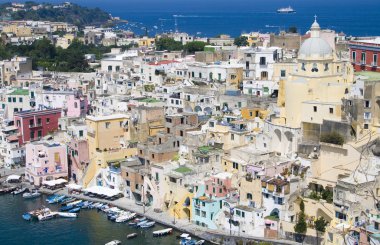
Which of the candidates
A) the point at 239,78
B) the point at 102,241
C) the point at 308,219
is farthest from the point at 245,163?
the point at 239,78

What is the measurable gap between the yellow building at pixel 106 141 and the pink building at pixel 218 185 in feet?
23.1

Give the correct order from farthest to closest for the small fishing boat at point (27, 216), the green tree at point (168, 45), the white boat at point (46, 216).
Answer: the green tree at point (168, 45)
the small fishing boat at point (27, 216)
the white boat at point (46, 216)

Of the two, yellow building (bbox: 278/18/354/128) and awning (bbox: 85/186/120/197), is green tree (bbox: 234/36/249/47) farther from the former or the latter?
awning (bbox: 85/186/120/197)

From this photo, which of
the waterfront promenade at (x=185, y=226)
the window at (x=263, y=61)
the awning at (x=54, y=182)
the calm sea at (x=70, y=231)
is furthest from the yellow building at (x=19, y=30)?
the calm sea at (x=70, y=231)

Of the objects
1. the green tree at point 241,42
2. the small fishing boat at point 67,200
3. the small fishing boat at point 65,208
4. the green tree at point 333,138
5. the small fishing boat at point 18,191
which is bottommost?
the small fishing boat at point 65,208

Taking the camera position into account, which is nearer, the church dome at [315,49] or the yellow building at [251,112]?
the church dome at [315,49]

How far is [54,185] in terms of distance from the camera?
3606 centimetres

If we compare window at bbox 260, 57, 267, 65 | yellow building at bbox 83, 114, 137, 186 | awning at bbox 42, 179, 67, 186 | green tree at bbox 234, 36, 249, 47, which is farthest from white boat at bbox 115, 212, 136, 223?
green tree at bbox 234, 36, 249, 47

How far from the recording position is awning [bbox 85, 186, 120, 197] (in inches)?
1331

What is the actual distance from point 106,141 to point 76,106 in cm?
745

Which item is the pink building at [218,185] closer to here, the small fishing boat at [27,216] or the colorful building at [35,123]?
the small fishing boat at [27,216]

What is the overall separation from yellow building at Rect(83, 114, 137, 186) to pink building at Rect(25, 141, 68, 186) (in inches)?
67.1

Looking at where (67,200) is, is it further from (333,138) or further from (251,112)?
(333,138)

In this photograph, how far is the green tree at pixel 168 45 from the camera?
222 feet
